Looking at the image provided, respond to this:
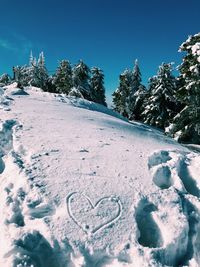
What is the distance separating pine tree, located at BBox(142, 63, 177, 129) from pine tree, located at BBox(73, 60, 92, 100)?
11.0m

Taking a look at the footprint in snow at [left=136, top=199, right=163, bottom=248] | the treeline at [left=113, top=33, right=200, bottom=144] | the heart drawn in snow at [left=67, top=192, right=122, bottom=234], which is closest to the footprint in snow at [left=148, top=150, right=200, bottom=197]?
the footprint in snow at [left=136, top=199, right=163, bottom=248]

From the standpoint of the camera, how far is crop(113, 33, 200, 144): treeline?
19.7m

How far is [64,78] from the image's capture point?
48.1 meters

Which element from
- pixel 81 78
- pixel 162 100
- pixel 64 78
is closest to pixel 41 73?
pixel 64 78

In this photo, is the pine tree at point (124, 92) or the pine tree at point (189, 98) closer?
the pine tree at point (189, 98)

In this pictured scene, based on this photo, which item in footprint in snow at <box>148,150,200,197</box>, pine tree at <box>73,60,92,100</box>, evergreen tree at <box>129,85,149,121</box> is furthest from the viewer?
evergreen tree at <box>129,85,149,121</box>

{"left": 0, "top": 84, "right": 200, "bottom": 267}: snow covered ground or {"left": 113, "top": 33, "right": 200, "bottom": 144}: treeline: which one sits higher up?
{"left": 113, "top": 33, "right": 200, "bottom": 144}: treeline

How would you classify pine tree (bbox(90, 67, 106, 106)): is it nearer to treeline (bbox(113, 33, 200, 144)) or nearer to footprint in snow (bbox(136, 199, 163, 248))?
treeline (bbox(113, 33, 200, 144))

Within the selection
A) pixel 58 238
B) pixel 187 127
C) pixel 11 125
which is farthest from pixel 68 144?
pixel 187 127

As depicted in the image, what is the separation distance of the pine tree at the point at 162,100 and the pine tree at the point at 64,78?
15.0m

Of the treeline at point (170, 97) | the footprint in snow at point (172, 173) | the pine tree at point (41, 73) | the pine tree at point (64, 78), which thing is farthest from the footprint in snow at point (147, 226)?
the pine tree at point (41, 73)

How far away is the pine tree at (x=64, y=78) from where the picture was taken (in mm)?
47269

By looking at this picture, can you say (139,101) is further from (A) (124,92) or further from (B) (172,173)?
(B) (172,173)

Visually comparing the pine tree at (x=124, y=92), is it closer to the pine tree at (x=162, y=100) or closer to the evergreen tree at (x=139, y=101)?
the evergreen tree at (x=139, y=101)
